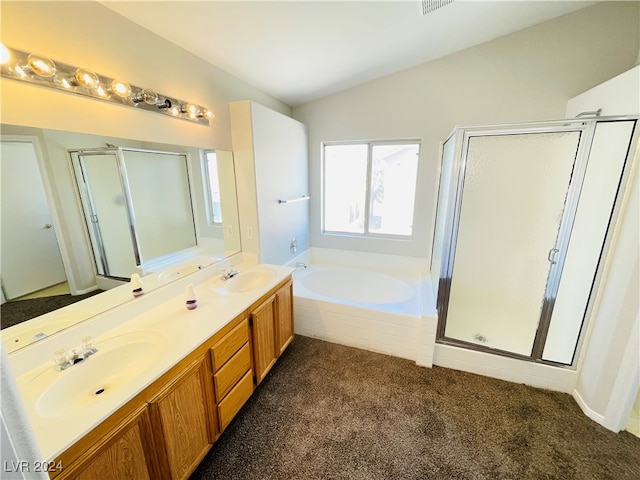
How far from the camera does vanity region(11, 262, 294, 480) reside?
0.90 metres

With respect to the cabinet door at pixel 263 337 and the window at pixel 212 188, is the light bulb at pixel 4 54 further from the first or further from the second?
the cabinet door at pixel 263 337

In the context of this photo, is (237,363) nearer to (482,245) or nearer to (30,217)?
(30,217)

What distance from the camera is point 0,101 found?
1012 millimetres

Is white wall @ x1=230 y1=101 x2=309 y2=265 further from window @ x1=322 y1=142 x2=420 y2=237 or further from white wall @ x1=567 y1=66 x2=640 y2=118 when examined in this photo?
white wall @ x1=567 y1=66 x2=640 y2=118

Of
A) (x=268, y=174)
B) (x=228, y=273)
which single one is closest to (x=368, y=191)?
(x=268, y=174)

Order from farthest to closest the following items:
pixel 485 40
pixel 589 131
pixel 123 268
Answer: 1. pixel 485 40
2. pixel 589 131
3. pixel 123 268

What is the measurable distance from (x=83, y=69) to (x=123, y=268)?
1004 millimetres

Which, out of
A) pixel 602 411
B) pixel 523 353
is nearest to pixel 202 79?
pixel 523 353

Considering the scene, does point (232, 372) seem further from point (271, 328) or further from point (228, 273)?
point (228, 273)

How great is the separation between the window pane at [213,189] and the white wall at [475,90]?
144 centimetres

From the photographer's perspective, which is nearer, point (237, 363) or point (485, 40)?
point (237, 363)

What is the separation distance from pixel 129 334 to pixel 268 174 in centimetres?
167

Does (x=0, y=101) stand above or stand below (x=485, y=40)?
below

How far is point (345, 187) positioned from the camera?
3422 millimetres
